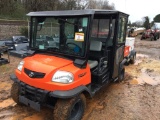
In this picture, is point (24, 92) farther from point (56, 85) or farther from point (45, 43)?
point (45, 43)

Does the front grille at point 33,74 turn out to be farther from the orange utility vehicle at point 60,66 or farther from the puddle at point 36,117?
the puddle at point 36,117

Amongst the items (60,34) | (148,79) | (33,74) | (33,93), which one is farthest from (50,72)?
(148,79)

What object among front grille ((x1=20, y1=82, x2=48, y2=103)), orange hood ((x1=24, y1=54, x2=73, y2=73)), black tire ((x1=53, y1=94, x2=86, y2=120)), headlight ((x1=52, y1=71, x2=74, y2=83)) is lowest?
black tire ((x1=53, y1=94, x2=86, y2=120))

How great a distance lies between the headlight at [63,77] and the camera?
300 centimetres

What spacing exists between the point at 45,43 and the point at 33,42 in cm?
33

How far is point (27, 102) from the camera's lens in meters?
3.23

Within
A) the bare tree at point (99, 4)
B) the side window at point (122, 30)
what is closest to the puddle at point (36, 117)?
the side window at point (122, 30)

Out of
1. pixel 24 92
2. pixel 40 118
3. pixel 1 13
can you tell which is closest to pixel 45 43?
pixel 24 92

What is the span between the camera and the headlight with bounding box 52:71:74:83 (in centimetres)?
300

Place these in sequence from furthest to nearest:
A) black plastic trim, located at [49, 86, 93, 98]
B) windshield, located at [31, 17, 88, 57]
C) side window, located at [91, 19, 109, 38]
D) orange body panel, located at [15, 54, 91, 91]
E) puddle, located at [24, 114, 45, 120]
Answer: side window, located at [91, 19, 109, 38]
puddle, located at [24, 114, 45, 120]
windshield, located at [31, 17, 88, 57]
orange body panel, located at [15, 54, 91, 91]
black plastic trim, located at [49, 86, 93, 98]

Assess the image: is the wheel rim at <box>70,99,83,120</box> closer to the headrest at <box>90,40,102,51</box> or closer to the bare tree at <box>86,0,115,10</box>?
the headrest at <box>90,40,102,51</box>

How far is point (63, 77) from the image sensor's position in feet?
9.90

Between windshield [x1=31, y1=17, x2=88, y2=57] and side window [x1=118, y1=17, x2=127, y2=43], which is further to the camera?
side window [x1=118, y1=17, x2=127, y2=43]

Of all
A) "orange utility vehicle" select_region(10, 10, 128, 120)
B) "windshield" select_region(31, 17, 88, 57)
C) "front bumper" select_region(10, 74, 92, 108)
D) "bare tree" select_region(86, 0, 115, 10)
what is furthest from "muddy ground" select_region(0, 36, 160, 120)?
"bare tree" select_region(86, 0, 115, 10)
